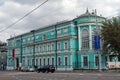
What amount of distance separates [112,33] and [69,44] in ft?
41.7

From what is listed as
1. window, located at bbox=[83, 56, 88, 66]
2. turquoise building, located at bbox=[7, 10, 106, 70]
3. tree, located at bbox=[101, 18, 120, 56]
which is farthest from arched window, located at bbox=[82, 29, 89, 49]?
tree, located at bbox=[101, 18, 120, 56]

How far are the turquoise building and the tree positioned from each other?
1.95 meters

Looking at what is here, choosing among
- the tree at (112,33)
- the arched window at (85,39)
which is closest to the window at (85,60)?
the arched window at (85,39)

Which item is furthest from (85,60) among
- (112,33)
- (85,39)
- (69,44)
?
(112,33)

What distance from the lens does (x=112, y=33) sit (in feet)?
205

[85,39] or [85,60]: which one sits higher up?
[85,39]

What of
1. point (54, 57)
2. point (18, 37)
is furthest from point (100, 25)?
point (18, 37)

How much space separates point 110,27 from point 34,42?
31.8 meters

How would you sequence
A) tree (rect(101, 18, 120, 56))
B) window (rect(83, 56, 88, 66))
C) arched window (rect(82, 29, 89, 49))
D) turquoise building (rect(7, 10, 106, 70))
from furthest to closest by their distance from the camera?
arched window (rect(82, 29, 89, 49)), window (rect(83, 56, 88, 66)), turquoise building (rect(7, 10, 106, 70)), tree (rect(101, 18, 120, 56))

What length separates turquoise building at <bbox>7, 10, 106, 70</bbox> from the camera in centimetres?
6838

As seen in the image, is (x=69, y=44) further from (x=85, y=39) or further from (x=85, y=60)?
(x=85, y=60)

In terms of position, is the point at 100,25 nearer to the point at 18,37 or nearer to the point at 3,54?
the point at 18,37

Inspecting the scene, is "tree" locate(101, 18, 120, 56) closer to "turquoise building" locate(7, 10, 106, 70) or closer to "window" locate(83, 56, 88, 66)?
"turquoise building" locate(7, 10, 106, 70)

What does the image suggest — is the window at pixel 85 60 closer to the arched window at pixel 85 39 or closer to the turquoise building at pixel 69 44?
the turquoise building at pixel 69 44
